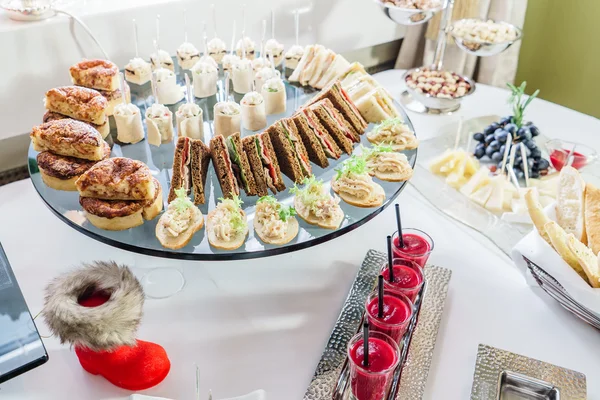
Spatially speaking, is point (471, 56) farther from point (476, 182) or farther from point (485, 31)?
point (476, 182)

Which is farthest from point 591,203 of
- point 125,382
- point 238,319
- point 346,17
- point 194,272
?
point 346,17

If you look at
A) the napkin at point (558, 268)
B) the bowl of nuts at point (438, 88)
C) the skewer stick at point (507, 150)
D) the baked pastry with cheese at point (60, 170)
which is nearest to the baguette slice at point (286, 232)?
the baked pastry with cheese at point (60, 170)

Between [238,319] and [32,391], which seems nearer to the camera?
[32,391]

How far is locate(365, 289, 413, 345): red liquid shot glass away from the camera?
5.24ft

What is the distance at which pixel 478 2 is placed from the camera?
137 inches

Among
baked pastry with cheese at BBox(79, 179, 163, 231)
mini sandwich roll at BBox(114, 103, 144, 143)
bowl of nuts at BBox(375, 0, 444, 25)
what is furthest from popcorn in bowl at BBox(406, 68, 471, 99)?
baked pastry with cheese at BBox(79, 179, 163, 231)

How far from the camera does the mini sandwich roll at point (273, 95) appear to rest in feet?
8.14

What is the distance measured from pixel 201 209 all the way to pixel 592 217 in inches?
51.1

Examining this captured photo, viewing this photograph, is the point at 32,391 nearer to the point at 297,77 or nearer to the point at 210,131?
the point at 210,131

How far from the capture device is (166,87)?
2.46m

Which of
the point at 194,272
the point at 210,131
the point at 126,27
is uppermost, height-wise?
the point at 126,27

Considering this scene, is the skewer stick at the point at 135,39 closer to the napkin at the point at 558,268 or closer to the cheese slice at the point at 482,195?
the cheese slice at the point at 482,195

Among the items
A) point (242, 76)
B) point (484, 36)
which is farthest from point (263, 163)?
point (484, 36)

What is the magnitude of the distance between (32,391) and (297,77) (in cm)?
179
